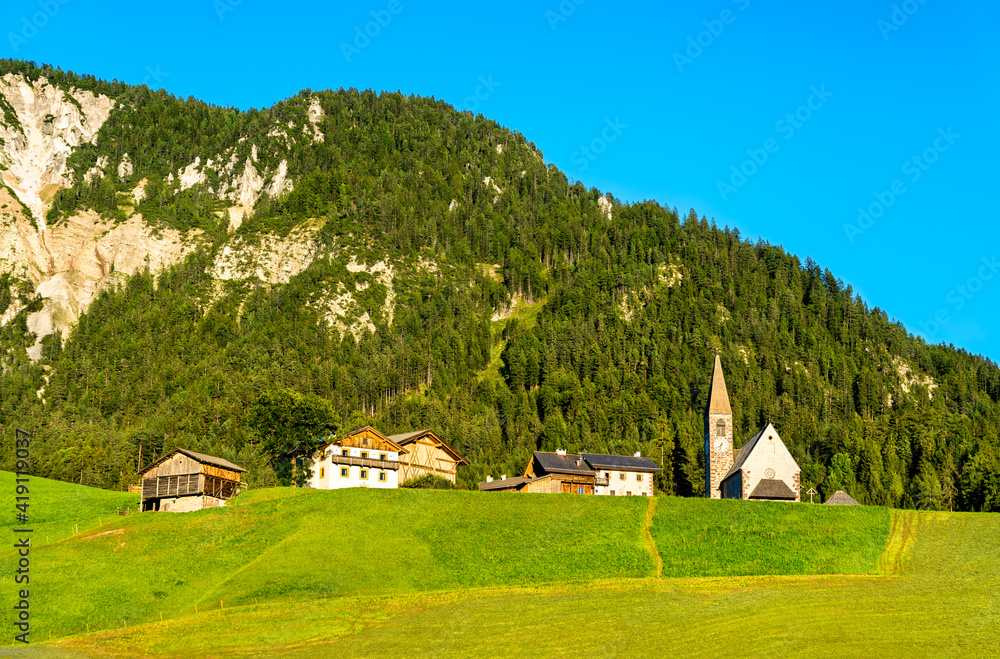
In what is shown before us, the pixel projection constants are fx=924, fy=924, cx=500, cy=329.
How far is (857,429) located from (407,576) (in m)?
124

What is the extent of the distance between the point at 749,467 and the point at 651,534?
94.2ft

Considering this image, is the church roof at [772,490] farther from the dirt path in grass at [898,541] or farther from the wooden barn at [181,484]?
the wooden barn at [181,484]

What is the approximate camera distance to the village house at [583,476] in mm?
104750

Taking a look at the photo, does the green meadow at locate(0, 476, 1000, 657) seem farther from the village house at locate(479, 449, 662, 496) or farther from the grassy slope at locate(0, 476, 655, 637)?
the village house at locate(479, 449, 662, 496)

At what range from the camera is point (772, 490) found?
92812mm

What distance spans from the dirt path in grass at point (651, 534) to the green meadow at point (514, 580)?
7.6 inches

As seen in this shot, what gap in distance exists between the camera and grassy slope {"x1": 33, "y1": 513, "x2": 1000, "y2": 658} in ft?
156

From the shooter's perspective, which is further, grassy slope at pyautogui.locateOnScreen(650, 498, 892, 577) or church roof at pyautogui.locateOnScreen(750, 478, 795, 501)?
church roof at pyautogui.locateOnScreen(750, 478, 795, 501)

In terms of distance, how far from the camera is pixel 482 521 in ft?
236

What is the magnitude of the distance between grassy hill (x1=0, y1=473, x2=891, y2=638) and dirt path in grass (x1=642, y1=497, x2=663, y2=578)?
8.8 inches

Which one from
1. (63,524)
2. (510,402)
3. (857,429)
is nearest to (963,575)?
(63,524)

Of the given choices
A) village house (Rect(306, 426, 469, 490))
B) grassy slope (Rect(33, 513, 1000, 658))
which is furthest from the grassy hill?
village house (Rect(306, 426, 469, 490))

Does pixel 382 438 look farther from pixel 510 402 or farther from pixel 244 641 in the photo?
pixel 510 402

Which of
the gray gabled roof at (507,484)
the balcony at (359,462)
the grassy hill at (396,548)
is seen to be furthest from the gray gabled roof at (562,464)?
the grassy hill at (396,548)
